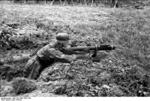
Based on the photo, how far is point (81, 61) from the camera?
5.81m

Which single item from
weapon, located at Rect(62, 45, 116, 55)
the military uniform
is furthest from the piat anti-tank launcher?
the military uniform

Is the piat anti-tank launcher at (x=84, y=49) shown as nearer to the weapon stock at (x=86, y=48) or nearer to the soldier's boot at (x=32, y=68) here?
the weapon stock at (x=86, y=48)

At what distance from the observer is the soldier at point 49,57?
5573 millimetres

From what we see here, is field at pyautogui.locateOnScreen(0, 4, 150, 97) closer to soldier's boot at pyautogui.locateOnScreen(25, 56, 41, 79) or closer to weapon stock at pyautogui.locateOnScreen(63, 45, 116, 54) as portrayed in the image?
soldier's boot at pyautogui.locateOnScreen(25, 56, 41, 79)

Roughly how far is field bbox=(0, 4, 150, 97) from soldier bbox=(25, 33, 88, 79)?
0.44 feet

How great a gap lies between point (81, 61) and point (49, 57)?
0.71m

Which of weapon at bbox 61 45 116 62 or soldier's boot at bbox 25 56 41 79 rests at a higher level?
weapon at bbox 61 45 116 62

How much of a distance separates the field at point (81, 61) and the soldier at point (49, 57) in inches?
5.2

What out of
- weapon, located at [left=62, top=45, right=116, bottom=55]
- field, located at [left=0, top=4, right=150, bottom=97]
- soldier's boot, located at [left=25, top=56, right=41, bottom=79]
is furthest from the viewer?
weapon, located at [left=62, top=45, right=116, bottom=55]

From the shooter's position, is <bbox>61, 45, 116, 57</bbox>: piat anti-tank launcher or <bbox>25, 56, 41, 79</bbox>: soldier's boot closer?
<bbox>25, 56, 41, 79</bbox>: soldier's boot

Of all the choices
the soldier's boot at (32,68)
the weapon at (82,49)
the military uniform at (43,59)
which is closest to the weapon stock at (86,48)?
the weapon at (82,49)

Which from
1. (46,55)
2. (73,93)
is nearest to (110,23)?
(46,55)

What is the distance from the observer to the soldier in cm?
557

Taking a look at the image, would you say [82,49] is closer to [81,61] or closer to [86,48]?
[86,48]
